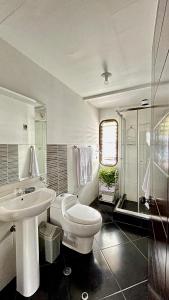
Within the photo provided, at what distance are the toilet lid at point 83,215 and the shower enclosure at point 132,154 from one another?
3.93 feet

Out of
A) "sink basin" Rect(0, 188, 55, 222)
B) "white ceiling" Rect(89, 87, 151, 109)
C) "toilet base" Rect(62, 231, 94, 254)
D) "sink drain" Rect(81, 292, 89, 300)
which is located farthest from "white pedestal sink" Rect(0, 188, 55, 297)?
"white ceiling" Rect(89, 87, 151, 109)

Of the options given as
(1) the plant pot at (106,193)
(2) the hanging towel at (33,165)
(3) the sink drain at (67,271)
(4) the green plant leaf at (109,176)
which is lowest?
(3) the sink drain at (67,271)

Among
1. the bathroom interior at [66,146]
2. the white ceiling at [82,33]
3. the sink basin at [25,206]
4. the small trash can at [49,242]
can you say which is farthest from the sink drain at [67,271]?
the white ceiling at [82,33]

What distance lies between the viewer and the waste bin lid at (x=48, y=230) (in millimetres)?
1622

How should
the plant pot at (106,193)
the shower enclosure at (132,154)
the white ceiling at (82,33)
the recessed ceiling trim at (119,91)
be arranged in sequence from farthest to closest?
1. the plant pot at (106,193)
2. the shower enclosure at (132,154)
3. the recessed ceiling trim at (119,91)
4. the white ceiling at (82,33)

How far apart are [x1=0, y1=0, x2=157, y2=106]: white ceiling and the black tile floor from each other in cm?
226

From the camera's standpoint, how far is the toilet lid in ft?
5.28

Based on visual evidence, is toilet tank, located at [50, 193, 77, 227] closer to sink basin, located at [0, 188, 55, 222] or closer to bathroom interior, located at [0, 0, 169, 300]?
bathroom interior, located at [0, 0, 169, 300]

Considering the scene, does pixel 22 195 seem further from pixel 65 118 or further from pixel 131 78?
pixel 131 78

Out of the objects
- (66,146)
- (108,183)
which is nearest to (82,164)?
(66,146)

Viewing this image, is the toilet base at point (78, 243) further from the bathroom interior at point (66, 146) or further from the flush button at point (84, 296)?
the flush button at point (84, 296)

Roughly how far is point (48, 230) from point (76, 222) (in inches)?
14.1

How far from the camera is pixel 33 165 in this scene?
1.62m

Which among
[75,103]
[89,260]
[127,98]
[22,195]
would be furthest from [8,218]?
[127,98]
